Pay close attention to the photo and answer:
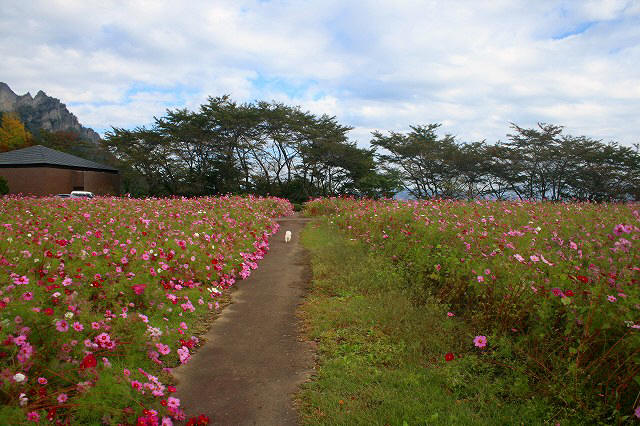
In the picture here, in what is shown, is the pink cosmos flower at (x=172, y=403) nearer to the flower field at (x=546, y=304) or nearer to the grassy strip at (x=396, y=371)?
the grassy strip at (x=396, y=371)

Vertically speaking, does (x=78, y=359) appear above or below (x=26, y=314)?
below

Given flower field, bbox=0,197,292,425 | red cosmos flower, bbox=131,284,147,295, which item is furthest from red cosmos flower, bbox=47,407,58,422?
red cosmos flower, bbox=131,284,147,295

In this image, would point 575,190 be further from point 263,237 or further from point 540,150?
point 263,237

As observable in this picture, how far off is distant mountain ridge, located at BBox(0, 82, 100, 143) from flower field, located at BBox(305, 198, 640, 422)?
73.0 m

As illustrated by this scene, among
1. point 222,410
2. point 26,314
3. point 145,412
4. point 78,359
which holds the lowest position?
point 222,410

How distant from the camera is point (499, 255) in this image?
15.1ft

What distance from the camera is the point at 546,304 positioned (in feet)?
10.8

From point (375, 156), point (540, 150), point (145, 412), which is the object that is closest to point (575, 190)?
point (540, 150)

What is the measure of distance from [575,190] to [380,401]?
28.2 meters

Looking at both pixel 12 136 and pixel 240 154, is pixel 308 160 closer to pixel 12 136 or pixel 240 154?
pixel 240 154

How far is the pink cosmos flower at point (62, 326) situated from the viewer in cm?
287

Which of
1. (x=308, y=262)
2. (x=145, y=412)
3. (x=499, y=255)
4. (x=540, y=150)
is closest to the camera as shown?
(x=145, y=412)

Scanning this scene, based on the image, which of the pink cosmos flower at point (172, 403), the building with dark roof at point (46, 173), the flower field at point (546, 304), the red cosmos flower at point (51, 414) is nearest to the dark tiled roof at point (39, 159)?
the building with dark roof at point (46, 173)

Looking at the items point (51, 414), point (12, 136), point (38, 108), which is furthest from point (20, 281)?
point (38, 108)
